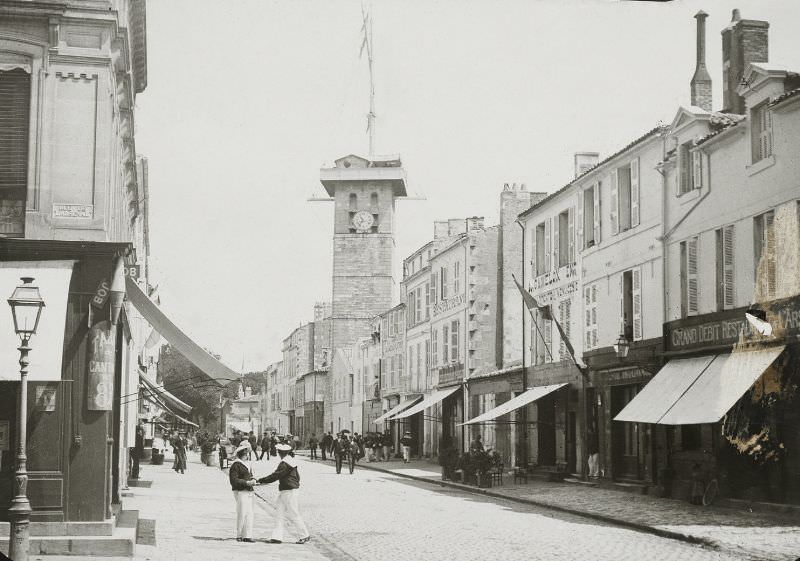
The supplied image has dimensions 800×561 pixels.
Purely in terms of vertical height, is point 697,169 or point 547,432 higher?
point 697,169

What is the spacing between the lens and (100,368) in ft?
47.4

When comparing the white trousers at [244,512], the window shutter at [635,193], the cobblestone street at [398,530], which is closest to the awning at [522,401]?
the cobblestone street at [398,530]

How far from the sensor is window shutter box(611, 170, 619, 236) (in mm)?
28984

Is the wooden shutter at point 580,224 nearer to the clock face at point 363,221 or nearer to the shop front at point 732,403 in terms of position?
the shop front at point 732,403

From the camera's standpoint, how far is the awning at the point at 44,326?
44.3 feet

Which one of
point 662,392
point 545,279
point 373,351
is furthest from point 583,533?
point 373,351

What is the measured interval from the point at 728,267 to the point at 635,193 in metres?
5.79

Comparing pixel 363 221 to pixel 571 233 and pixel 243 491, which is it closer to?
pixel 571 233

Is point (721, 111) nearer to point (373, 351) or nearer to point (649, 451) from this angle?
point (649, 451)

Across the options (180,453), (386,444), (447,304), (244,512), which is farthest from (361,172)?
(244,512)

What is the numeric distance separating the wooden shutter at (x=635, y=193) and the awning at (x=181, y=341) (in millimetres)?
14362

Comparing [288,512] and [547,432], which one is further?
[547,432]

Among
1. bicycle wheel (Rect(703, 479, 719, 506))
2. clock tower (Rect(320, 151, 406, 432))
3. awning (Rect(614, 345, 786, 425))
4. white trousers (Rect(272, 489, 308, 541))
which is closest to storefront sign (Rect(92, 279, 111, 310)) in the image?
white trousers (Rect(272, 489, 308, 541))

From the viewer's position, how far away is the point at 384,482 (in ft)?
115
